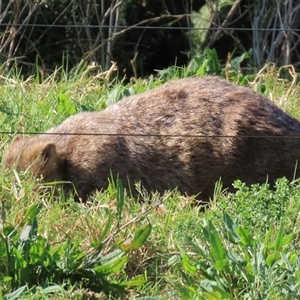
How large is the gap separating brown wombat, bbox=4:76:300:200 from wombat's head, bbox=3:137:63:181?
0.04 m

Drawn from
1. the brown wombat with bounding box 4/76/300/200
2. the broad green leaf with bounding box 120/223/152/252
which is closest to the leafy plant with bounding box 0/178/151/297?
the broad green leaf with bounding box 120/223/152/252

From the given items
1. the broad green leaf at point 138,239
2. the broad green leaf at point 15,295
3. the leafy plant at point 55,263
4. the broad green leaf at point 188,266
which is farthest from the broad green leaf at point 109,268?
the broad green leaf at point 15,295

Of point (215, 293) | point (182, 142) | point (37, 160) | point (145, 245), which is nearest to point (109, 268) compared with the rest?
point (145, 245)

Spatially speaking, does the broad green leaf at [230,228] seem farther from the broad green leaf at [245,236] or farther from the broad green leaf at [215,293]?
the broad green leaf at [215,293]

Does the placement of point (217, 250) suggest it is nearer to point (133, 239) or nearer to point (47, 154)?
point (133, 239)

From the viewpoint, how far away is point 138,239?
211 inches

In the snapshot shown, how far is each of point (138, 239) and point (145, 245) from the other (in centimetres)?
24

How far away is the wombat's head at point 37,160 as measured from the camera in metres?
6.79

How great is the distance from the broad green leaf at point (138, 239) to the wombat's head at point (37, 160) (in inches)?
62.7

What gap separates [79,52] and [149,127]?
15.6 ft

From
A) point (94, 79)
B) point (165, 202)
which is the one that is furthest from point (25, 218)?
point (94, 79)

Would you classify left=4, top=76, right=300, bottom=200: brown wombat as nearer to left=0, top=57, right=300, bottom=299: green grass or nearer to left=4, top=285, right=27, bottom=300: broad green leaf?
left=0, top=57, right=300, bottom=299: green grass

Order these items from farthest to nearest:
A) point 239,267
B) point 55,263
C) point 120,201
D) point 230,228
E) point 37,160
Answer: point 37,160 → point 120,201 → point 230,228 → point 55,263 → point 239,267

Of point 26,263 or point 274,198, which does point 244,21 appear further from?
point 26,263
